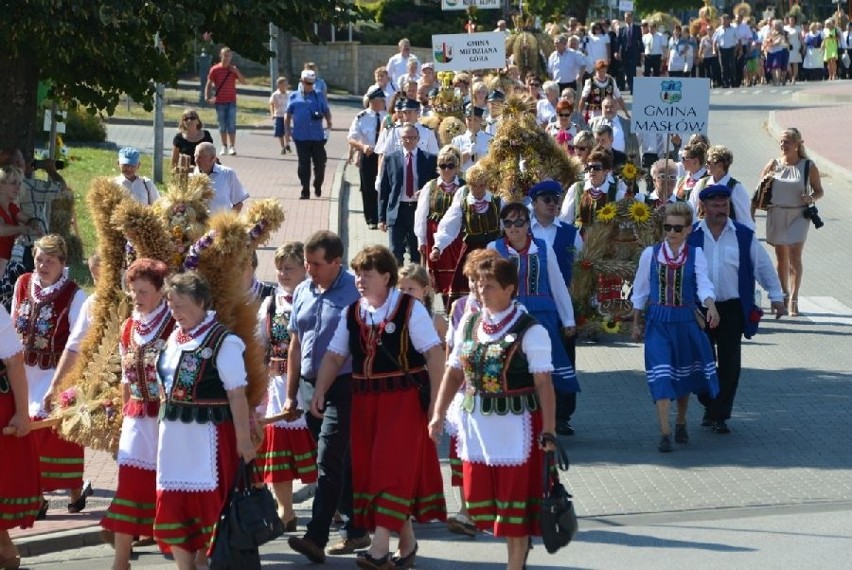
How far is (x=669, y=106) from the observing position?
16406 millimetres

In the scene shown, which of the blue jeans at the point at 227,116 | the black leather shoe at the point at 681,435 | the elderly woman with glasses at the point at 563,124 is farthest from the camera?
the blue jeans at the point at 227,116

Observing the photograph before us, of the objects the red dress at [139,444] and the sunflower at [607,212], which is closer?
the red dress at [139,444]

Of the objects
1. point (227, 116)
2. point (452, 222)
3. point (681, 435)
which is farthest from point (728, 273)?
point (227, 116)

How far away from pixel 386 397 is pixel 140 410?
1.27 m

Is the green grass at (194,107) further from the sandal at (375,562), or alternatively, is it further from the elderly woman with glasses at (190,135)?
the sandal at (375,562)

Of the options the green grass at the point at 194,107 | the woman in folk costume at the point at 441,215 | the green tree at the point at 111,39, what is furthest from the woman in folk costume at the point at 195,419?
the green grass at the point at 194,107

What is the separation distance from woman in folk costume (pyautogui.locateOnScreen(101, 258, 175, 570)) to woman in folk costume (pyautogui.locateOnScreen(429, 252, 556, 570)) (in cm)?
158

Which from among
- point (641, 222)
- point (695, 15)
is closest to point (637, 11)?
point (695, 15)

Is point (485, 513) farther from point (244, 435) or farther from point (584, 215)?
point (584, 215)

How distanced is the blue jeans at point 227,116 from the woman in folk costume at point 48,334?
19525mm

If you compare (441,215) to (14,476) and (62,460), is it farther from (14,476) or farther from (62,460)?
(14,476)

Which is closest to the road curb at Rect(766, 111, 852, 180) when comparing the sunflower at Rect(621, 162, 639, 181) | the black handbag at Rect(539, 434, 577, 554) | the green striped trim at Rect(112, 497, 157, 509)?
the sunflower at Rect(621, 162, 639, 181)

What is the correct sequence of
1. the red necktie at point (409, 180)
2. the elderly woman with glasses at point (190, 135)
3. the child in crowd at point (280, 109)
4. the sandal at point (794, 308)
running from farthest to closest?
1. the child in crowd at point (280, 109)
2. the red necktie at point (409, 180)
3. the elderly woman with glasses at point (190, 135)
4. the sandal at point (794, 308)

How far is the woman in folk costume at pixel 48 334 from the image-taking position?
9.90 m
